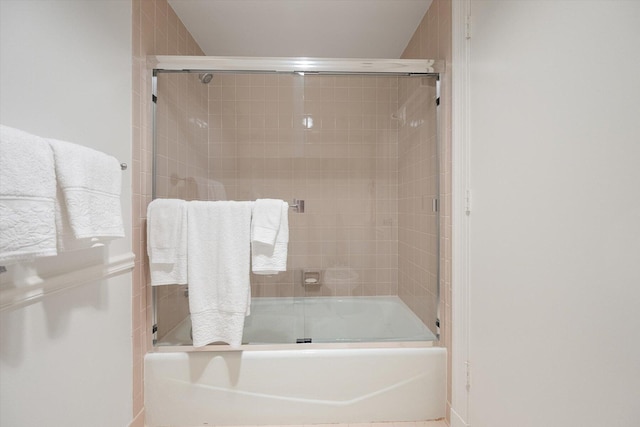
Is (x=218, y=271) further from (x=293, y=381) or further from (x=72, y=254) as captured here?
(x=293, y=381)

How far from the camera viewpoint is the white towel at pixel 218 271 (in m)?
1.44

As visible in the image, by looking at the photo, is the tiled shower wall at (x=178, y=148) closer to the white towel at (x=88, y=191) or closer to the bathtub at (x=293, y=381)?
the bathtub at (x=293, y=381)

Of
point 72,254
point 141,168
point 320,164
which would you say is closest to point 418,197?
point 320,164

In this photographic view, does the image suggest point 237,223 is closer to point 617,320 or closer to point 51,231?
point 51,231

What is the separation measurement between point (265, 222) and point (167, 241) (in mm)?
482

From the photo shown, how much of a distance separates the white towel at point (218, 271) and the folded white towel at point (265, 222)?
4 centimetres

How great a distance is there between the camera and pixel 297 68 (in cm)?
156

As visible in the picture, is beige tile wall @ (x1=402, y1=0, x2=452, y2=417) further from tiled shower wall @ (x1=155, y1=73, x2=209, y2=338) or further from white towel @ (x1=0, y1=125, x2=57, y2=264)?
white towel @ (x1=0, y1=125, x2=57, y2=264)

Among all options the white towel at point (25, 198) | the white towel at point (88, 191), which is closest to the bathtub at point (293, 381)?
the white towel at point (88, 191)

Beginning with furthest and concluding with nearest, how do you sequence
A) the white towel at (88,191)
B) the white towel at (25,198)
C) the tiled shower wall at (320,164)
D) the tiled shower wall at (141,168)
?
the tiled shower wall at (320,164)
the tiled shower wall at (141,168)
the white towel at (88,191)
the white towel at (25,198)

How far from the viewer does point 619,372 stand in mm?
728

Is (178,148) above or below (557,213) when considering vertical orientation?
above

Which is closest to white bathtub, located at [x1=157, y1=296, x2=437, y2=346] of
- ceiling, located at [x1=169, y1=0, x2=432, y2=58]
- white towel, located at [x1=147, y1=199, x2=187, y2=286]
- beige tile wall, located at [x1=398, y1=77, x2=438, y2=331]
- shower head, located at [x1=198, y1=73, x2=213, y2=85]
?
beige tile wall, located at [x1=398, y1=77, x2=438, y2=331]

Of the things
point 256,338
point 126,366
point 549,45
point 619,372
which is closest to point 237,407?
point 256,338
